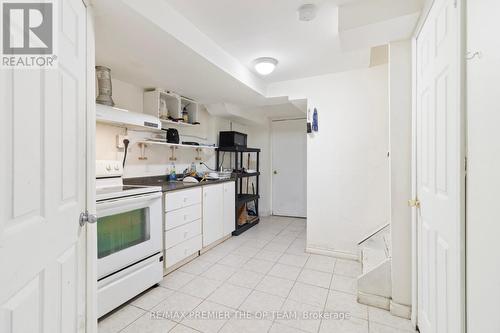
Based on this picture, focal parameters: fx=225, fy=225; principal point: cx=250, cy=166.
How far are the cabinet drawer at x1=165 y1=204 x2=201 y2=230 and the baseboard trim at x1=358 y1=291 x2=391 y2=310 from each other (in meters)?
1.82

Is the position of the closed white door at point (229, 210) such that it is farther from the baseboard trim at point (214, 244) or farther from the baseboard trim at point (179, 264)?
the baseboard trim at point (179, 264)

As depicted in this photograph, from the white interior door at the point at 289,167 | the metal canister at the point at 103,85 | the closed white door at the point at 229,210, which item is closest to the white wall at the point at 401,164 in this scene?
the closed white door at the point at 229,210

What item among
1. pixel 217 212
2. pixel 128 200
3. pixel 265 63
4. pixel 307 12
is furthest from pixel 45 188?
pixel 217 212

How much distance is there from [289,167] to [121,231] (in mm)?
3449

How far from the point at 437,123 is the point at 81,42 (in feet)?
6.07


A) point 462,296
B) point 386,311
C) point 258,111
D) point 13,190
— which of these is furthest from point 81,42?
point 258,111

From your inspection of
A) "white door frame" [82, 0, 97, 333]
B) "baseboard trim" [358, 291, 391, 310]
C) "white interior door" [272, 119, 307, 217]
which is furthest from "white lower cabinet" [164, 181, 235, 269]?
"baseboard trim" [358, 291, 391, 310]

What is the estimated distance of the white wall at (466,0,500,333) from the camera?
685 mm

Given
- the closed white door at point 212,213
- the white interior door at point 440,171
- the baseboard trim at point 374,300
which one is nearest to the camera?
the white interior door at point 440,171

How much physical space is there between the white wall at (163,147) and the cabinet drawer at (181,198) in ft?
2.29

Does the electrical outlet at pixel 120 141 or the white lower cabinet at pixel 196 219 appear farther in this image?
the electrical outlet at pixel 120 141

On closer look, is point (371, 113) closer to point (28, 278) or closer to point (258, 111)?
point (258, 111)

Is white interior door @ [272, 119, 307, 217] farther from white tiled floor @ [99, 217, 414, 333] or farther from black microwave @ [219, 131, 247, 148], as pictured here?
white tiled floor @ [99, 217, 414, 333]

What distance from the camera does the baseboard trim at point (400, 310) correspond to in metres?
1.67
